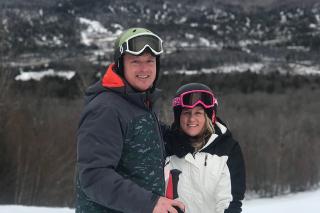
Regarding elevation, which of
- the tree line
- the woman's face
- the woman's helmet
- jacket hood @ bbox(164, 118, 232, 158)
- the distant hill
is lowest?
the tree line

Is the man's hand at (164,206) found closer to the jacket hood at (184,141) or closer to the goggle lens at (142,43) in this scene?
the goggle lens at (142,43)

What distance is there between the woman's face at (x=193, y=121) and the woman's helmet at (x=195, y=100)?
0.11 feet

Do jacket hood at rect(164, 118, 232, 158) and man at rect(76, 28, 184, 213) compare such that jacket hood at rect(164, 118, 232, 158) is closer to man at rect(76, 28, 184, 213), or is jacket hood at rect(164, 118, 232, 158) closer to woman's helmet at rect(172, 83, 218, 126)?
woman's helmet at rect(172, 83, 218, 126)

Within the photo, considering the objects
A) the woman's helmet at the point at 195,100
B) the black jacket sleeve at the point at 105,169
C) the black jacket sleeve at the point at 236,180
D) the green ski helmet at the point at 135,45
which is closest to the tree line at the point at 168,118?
the woman's helmet at the point at 195,100

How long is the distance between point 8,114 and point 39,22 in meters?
46.8

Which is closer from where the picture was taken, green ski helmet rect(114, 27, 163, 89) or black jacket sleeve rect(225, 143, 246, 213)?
green ski helmet rect(114, 27, 163, 89)

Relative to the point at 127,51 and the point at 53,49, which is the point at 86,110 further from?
the point at 53,49

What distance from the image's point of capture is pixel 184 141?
2.48 metres

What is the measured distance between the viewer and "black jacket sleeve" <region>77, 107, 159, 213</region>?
157 centimetres

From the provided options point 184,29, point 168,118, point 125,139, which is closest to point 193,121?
point 125,139

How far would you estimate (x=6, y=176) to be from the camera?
21375 millimetres

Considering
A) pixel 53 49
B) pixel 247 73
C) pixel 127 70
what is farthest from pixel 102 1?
pixel 127 70

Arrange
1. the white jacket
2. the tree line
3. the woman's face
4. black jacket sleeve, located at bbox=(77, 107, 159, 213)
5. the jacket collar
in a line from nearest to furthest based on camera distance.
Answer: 1. black jacket sleeve, located at bbox=(77, 107, 159, 213)
2. the jacket collar
3. the white jacket
4. the woman's face
5. the tree line

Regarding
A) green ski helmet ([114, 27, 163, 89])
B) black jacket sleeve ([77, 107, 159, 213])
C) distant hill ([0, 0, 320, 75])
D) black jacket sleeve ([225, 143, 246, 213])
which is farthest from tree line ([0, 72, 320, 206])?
distant hill ([0, 0, 320, 75])
